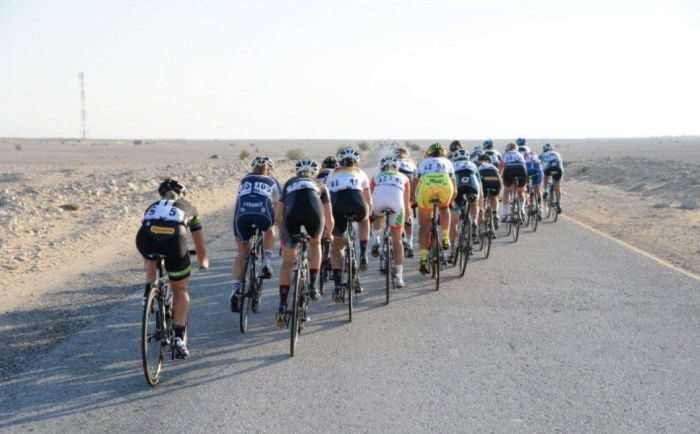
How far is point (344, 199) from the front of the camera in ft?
27.9

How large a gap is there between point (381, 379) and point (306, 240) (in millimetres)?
1906

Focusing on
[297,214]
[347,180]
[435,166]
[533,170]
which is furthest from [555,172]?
[297,214]

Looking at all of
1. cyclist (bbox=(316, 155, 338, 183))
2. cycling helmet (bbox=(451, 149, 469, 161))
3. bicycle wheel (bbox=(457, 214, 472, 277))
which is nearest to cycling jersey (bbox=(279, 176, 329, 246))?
cyclist (bbox=(316, 155, 338, 183))

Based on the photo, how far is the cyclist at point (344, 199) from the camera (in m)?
8.51

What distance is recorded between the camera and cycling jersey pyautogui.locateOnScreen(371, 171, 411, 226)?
9414 millimetres

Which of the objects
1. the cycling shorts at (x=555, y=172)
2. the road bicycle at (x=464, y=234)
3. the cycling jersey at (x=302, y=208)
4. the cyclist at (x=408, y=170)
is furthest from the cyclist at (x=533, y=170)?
the cycling jersey at (x=302, y=208)

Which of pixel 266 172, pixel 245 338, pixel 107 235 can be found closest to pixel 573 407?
pixel 245 338

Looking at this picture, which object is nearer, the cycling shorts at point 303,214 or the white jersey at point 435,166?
the cycling shorts at point 303,214

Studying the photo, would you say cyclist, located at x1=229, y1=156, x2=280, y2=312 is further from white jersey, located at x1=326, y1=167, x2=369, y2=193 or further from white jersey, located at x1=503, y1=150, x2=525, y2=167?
white jersey, located at x1=503, y1=150, x2=525, y2=167

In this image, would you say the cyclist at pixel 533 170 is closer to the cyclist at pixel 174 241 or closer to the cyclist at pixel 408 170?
the cyclist at pixel 408 170

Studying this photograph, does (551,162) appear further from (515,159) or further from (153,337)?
(153,337)

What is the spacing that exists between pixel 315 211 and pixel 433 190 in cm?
320

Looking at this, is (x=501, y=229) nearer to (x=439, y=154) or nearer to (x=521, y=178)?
(x=521, y=178)

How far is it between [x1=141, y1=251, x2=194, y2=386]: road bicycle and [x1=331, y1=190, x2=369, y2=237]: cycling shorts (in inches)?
98.8
